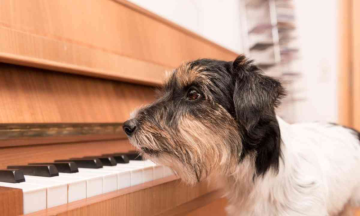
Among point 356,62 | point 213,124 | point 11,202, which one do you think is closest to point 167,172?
point 213,124

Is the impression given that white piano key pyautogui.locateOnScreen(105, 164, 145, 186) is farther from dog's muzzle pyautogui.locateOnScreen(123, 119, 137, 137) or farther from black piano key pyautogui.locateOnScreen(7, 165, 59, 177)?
black piano key pyautogui.locateOnScreen(7, 165, 59, 177)

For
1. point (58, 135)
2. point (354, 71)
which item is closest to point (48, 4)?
point (58, 135)

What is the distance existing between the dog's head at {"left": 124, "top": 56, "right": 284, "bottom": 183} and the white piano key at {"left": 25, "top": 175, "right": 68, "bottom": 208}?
288 millimetres

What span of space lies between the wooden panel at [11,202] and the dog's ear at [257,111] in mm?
702

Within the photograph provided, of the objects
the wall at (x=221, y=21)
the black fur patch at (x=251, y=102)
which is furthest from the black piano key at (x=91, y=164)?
the wall at (x=221, y=21)

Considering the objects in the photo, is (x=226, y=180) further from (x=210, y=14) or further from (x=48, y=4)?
(x=210, y=14)

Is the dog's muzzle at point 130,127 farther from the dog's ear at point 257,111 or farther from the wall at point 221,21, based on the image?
the wall at point 221,21

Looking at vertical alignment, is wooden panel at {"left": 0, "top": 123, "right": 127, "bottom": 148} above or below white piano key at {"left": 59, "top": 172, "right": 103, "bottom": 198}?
above

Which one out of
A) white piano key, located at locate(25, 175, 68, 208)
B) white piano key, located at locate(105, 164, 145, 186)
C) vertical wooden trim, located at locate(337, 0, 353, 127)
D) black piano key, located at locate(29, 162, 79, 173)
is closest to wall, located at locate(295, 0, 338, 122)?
vertical wooden trim, located at locate(337, 0, 353, 127)

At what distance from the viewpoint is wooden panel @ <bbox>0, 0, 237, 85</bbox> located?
1.10 metres

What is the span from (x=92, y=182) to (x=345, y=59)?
11.1 ft

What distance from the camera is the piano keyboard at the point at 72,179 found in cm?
79

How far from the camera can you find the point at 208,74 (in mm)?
1156

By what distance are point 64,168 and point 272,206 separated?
759mm
